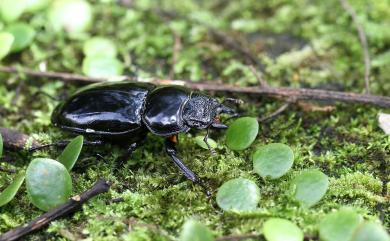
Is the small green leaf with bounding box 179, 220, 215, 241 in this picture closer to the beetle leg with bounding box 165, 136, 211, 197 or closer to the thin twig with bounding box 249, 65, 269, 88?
the beetle leg with bounding box 165, 136, 211, 197

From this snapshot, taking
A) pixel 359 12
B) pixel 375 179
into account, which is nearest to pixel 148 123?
pixel 375 179

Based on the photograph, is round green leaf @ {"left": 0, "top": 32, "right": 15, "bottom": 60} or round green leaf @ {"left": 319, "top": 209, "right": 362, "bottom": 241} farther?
round green leaf @ {"left": 0, "top": 32, "right": 15, "bottom": 60}

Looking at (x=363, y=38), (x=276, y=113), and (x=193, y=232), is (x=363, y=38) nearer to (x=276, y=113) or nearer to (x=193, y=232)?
(x=276, y=113)

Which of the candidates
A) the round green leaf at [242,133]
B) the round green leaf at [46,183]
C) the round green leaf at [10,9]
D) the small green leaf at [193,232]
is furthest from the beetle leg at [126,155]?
the round green leaf at [10,9]

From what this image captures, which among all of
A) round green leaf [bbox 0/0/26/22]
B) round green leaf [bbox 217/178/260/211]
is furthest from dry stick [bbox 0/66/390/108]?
round green leaf [bbox 217/178/260/211]

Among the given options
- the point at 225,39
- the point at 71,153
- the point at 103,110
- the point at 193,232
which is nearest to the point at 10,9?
the point at 103,110

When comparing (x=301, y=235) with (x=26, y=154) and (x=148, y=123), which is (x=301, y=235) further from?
(x=26, y=154)

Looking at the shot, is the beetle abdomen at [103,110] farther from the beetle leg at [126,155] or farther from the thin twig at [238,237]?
the thin twig at [238,237]
